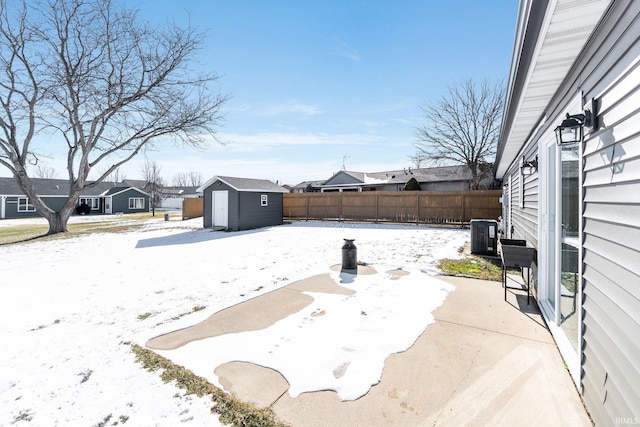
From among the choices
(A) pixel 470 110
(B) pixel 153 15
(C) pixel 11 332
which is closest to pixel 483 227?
(C) pixel 11 332

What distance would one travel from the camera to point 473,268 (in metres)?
5.92

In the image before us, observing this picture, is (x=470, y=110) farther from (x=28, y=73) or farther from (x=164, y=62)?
(x=28, y=73)

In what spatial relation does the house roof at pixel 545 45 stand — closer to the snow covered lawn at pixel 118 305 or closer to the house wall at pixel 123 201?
the snow covered lawn at pixel 118 305

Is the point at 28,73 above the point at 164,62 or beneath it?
beneath

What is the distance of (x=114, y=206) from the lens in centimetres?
3075

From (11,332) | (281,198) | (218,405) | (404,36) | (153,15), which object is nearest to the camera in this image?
(218,405)

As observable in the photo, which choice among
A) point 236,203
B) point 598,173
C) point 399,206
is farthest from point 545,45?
point 399,206

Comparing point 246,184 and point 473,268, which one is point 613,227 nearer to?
point 473,268

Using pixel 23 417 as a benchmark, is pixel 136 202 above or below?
above

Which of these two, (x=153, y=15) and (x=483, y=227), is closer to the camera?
(x=483, y=227)

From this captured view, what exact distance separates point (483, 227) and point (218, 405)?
292 inches

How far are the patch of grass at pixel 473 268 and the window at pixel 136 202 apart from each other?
3561 cm

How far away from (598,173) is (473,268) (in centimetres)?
460

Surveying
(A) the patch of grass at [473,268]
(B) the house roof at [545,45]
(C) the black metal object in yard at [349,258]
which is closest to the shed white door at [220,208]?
(C) the black metal object in yard at [349,258]
